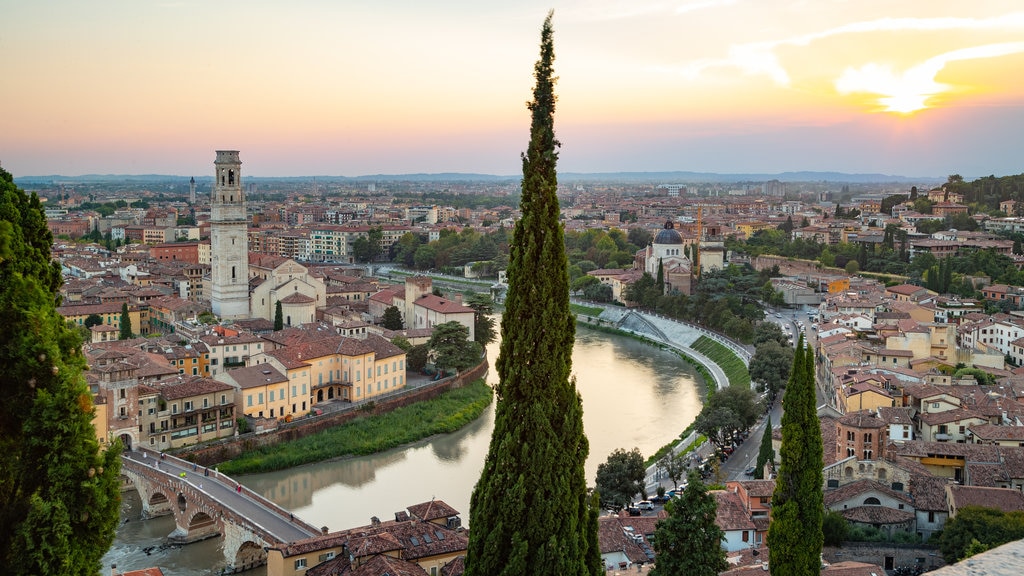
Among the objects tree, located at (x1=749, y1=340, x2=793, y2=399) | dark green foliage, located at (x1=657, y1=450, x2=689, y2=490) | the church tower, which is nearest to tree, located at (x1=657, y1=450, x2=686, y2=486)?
dark green foliage, located at (x1=657, y1=450, x2=689, y2=490)

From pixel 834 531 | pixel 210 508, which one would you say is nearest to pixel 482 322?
pixel 210 508

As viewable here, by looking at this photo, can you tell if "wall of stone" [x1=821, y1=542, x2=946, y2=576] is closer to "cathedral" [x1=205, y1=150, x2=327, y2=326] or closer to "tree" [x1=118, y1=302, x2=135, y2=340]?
"cathedral" [x1=205, y1=150, x2=327, y2=326]

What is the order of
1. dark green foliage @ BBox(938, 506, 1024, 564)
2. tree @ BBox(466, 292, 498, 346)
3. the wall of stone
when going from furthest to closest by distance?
tree @ BBox(466, 292, 498, 346) < the wall of stone < dark green foliage @ BBox(938, 506, 1024, 564)

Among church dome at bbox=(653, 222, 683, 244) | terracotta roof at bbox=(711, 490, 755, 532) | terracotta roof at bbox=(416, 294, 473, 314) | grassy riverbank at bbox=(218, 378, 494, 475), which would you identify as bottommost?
grassy riverbank at bbox=(218, 378, 494, 475)

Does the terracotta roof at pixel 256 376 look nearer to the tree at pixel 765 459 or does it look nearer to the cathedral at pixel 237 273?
the cathedral at pixel 237 273

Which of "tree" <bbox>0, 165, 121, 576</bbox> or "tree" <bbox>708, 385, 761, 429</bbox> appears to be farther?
"tree" <bbox>708, 385, 761, 429</bbox>

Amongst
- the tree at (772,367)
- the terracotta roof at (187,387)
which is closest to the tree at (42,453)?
the terracotta roof at (187,387)

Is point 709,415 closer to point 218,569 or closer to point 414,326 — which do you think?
point 218,569

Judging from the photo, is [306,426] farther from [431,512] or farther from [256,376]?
[431,512]
